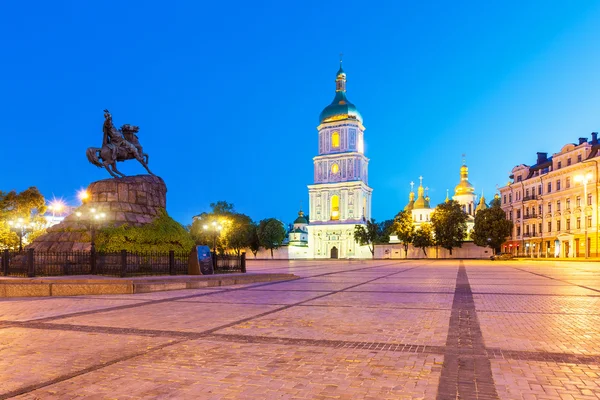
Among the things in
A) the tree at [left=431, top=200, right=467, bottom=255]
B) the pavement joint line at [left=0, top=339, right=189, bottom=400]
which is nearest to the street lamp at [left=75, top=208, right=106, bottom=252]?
the pavement joint line at [left=0, top=339, right=189, bottom=400]

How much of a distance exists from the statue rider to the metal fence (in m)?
6.43

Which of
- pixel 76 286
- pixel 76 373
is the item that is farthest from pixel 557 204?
pixel 76 373

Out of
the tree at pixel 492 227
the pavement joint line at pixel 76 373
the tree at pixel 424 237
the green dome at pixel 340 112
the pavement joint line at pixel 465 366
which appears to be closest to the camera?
the pavement joint line at pixel 465 366

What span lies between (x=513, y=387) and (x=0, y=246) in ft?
151

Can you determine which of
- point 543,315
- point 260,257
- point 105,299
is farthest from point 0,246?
point 260,257

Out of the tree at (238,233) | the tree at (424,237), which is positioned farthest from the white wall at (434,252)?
the tree at (238,233)

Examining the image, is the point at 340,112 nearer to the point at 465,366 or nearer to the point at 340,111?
the point at 340,111

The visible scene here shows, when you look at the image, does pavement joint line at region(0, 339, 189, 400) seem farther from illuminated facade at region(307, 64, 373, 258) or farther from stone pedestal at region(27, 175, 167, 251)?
illuminated facade at region(307, 64, 373, 258)

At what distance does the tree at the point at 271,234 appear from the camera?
82.2 m

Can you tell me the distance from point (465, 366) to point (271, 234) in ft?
252

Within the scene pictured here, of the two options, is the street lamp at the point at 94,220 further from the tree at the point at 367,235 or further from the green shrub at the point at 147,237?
the tree at the point at 367,235

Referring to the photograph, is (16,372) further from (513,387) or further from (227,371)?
(513,387)

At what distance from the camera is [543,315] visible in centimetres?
990

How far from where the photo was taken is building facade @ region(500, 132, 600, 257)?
2050 inches
